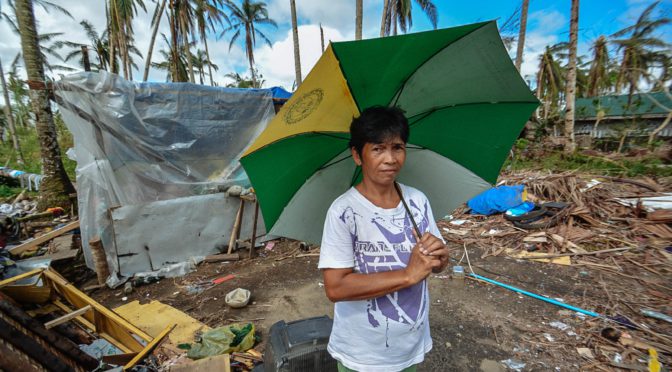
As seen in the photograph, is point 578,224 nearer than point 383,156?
No

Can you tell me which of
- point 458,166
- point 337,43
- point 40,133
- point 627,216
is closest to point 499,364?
point 458,166

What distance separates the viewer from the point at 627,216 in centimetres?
514

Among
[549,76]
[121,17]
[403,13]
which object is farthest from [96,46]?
[549,76]

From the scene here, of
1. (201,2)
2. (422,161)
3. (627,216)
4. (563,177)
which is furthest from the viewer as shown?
(201,2)

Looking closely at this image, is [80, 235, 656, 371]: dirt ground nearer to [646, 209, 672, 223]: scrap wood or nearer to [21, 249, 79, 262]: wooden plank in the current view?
[21, 249, 79, 262]: wooden plank

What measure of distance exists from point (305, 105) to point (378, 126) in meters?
0.32

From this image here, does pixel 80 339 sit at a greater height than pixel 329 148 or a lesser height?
lesser

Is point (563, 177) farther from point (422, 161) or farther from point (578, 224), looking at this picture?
point (422, 161)

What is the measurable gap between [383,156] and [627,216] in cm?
681

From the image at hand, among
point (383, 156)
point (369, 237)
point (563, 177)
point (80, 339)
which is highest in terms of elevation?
point (383, 156)

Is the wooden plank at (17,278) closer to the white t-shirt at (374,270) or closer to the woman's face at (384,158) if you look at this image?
the white t-shirt at (374,270)

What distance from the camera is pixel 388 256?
3.69 ft

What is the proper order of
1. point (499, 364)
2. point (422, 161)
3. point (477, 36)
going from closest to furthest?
point (477, 36), point (422, 161), point (499, 364)

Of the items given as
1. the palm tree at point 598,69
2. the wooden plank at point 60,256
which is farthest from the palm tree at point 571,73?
the wooden plank at point 60,256
